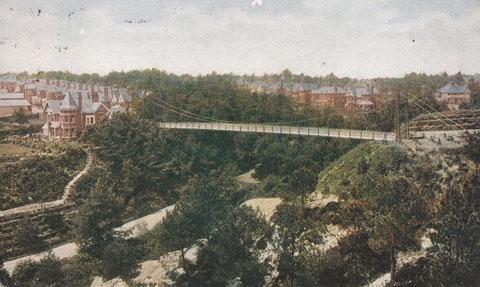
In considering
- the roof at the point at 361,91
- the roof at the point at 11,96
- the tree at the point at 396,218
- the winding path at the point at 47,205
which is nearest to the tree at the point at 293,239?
the tree at the point at 396,218

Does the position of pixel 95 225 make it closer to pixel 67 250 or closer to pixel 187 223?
pixel 187 223

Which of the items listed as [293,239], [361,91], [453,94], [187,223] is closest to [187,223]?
[187,223]

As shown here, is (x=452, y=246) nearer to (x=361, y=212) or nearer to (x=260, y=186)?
(x=361, y=212)

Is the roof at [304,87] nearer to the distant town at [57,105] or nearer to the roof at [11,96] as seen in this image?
the distant town at [57,105]

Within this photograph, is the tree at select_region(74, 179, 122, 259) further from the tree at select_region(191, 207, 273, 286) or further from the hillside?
the hillside

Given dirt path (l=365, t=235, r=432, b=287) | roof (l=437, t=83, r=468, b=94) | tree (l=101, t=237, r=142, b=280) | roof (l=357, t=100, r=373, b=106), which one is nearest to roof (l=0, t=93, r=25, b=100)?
tree (l=101, t=237, r=142, b=280)
